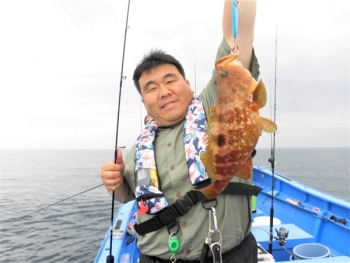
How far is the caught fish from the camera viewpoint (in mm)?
1740

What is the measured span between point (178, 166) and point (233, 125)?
73 centimetres

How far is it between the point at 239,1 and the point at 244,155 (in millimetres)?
1298

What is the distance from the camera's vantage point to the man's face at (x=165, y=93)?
240 centimetres

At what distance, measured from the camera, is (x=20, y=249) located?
33.6 ft

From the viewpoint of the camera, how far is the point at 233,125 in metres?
1.76

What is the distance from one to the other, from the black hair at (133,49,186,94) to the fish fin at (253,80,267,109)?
3.51ft

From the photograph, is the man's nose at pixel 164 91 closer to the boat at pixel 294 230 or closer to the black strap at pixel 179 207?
the black strap at pixel 179 207

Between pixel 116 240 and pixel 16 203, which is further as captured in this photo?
pixel 16 203

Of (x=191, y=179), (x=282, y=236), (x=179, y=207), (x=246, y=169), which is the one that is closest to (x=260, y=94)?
(x=246, y=169)

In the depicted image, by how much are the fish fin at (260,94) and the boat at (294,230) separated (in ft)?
6.85

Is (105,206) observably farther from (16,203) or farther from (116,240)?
(116,240)

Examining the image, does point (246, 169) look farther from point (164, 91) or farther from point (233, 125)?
point (164, 91)

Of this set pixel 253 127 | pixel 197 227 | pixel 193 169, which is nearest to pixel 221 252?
pixel 197 227

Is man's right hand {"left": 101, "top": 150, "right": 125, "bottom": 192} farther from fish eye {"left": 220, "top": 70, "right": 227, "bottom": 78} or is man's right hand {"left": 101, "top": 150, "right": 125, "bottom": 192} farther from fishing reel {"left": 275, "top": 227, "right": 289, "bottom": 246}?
fishing reel {"left": 275, "top": 227, "right": 289, "bottom": 246}
